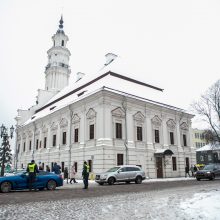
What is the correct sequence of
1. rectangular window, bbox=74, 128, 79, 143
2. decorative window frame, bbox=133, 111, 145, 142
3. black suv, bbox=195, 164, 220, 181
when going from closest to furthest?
black suv, bbox=195, 164, 220, 181 → decorative window frame, bbox=133, 111, 145, 142 → rectangular window, bbox=74, 128, 79, 143

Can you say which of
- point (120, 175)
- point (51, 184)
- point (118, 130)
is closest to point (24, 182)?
point (51, 184)

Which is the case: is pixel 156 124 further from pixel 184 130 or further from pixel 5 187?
pixel 5 187

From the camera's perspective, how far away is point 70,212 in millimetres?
7113

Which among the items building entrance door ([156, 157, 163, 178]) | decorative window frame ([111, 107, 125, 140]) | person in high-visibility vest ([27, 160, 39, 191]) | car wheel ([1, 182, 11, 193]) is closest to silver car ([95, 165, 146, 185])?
decorative window frame ([111, 107, 125, 140])

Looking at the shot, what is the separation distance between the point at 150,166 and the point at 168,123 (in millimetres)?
7341

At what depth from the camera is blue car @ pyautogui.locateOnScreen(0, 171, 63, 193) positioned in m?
13.4

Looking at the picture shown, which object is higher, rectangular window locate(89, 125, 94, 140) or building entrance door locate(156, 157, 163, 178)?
rectangular window locate(89, 125, 94, 140)

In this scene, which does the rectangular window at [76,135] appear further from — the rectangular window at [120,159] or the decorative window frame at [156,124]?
the decorative window frame at [156,124]

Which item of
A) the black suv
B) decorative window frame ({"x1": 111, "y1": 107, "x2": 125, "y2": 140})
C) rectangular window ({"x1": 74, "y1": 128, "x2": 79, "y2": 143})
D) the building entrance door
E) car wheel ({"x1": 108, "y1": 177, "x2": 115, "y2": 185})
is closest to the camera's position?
car wheel ({"x1": 108, "y1": 177, "x2": 115, "y2": 185})

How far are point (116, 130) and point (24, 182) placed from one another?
14709mm

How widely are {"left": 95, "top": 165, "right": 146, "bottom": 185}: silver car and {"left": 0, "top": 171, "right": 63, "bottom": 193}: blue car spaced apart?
16.7 feet

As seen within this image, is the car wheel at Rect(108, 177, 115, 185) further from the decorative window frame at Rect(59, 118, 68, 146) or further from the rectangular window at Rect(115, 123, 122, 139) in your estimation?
the decorative window frame at Rect(59, 118, 68, 146)

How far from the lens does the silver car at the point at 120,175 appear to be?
1959 centimetres

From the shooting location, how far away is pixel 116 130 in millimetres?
27406
